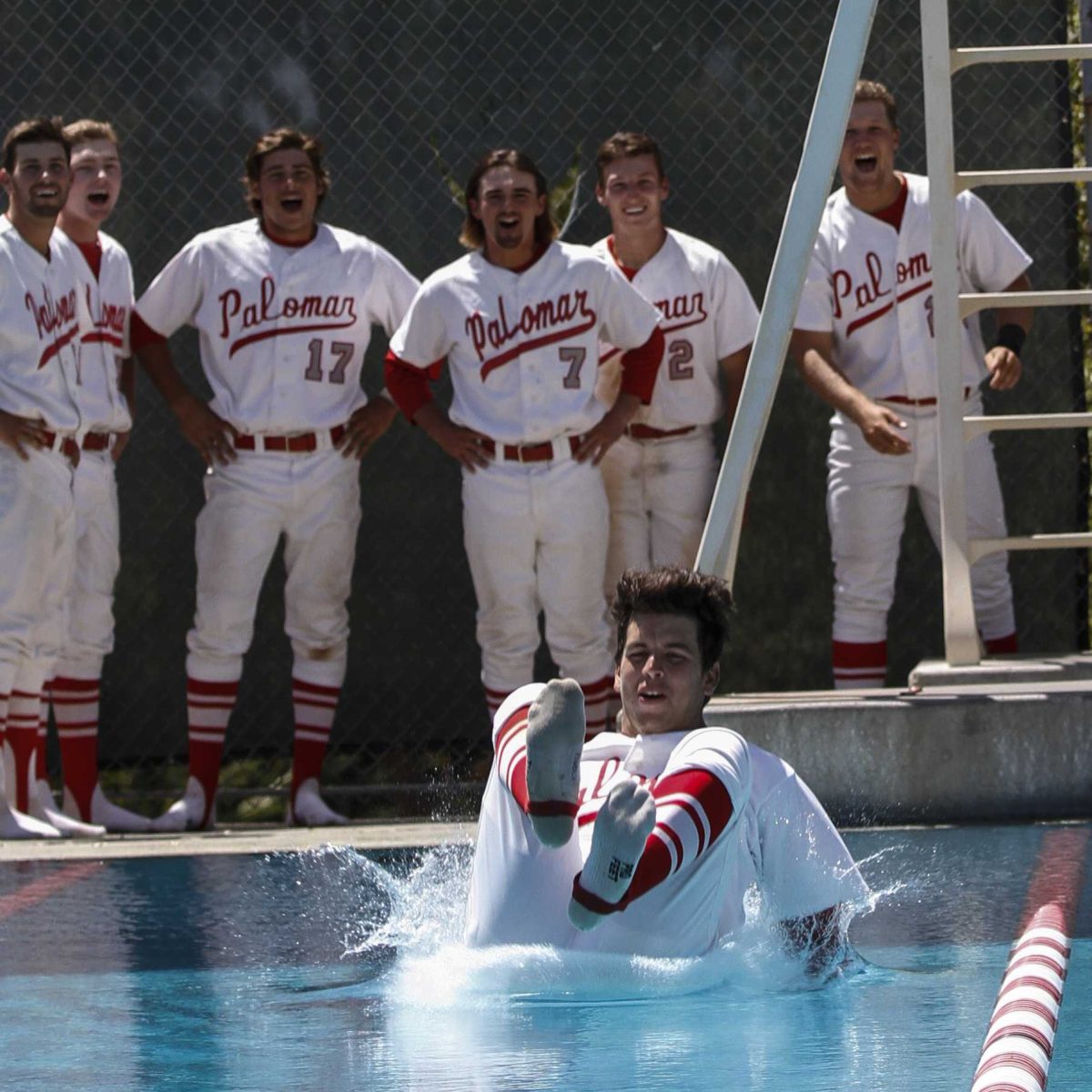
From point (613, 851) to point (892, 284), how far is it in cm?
385

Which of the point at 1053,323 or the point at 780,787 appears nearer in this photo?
the point at 780,787

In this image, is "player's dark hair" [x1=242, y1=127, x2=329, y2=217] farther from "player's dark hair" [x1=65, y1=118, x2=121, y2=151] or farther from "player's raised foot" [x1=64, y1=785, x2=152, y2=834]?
"player's raised foot" [x1=64, y1=785, x2=152, y2=834]

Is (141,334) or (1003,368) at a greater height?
(141,334)

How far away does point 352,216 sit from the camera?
7.97 m

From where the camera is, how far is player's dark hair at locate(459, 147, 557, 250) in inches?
247

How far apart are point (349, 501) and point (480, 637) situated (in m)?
0.61

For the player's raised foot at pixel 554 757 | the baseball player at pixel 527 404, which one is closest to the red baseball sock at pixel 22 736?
the baseball player at pixel 527 404

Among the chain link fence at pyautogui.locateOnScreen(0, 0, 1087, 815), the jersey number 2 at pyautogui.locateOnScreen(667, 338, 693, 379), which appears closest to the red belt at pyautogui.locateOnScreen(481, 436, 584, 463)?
the jersey number 2 at pyautogui.locateOnScreen(667, 338, 693, 379)

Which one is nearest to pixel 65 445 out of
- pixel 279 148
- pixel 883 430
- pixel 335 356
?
pixel 335 356

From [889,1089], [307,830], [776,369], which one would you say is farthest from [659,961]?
[307,830]

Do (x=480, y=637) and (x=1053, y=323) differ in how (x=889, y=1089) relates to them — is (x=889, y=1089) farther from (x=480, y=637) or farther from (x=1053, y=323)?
(x=1053, y=323)

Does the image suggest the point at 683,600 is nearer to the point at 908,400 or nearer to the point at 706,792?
the point at 706,792

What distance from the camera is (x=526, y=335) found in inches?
248

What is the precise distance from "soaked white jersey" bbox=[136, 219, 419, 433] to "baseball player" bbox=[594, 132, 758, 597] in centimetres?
76
